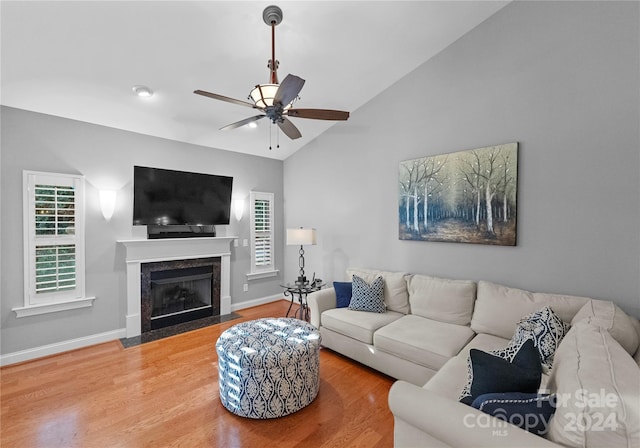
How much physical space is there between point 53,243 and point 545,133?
5.41 m

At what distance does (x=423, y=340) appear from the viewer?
2611mm

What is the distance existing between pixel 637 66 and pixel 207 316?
5669 mm

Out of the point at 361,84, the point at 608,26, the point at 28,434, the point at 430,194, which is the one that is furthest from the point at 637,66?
the point at 28,434

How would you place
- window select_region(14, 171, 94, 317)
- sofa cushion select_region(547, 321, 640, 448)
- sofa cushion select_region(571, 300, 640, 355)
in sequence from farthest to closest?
window select_region(14, 171, 94, 317), sofa cushion select_region(571, 300, 640, 355), sofa cushion select_region(547, 321, 640, 448)

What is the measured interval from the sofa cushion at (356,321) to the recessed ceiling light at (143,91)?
3203 millimetres

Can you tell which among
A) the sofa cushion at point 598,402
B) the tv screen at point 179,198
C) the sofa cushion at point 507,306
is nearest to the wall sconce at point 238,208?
the tv screen at point 179,198

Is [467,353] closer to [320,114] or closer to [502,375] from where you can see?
[502,375]

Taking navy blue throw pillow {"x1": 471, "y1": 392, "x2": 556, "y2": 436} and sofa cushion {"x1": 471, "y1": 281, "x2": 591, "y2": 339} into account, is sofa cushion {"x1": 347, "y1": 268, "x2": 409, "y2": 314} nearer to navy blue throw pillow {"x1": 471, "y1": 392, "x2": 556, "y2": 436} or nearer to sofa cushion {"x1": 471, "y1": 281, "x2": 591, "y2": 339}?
sofa cushion {"x1": 471, "y1": 281, "x2": 591, "y2": 339}

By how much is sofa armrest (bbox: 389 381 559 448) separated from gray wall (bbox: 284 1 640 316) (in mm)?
2141

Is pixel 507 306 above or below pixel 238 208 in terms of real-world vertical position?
below

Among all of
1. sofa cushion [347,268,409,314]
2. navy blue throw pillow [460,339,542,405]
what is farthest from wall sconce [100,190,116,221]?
navy blue throw pillow [460,339,542,405]

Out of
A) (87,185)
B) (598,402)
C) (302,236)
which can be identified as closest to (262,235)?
(302,236)

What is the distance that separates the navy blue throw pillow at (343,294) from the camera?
12.0 ft

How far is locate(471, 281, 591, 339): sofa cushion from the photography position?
2.45 meters
